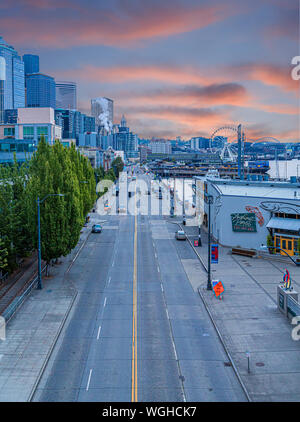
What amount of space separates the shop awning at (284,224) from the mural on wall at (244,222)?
2.17 metres

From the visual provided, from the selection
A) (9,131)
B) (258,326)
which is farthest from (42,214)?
(9,131)

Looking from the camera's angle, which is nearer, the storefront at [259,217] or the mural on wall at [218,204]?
the storefront at [259,217]

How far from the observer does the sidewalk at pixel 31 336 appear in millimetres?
19438

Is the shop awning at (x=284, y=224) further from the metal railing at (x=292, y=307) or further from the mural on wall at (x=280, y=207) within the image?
the metal railing at (x=292, y=307)

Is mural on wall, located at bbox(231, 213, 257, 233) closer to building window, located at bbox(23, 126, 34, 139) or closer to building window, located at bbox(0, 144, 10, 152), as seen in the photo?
building window, located at bbox(0, 144, 10, 152)

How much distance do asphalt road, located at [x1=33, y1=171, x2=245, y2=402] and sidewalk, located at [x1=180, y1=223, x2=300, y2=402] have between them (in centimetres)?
103

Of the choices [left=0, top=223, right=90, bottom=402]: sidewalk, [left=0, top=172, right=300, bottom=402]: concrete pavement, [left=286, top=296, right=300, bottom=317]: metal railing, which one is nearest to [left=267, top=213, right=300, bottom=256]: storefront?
[left=0, top=172, right=300, bottom=402]: concrete pavement

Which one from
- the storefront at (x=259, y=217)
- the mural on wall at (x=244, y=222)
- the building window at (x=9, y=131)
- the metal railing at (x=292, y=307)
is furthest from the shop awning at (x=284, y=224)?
the building window at (x=9, y=131)

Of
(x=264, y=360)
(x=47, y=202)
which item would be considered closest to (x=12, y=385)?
(x=264, y=360)

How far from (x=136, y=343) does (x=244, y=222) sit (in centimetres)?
2817

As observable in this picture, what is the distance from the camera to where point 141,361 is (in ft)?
71.1

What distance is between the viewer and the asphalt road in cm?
1891
